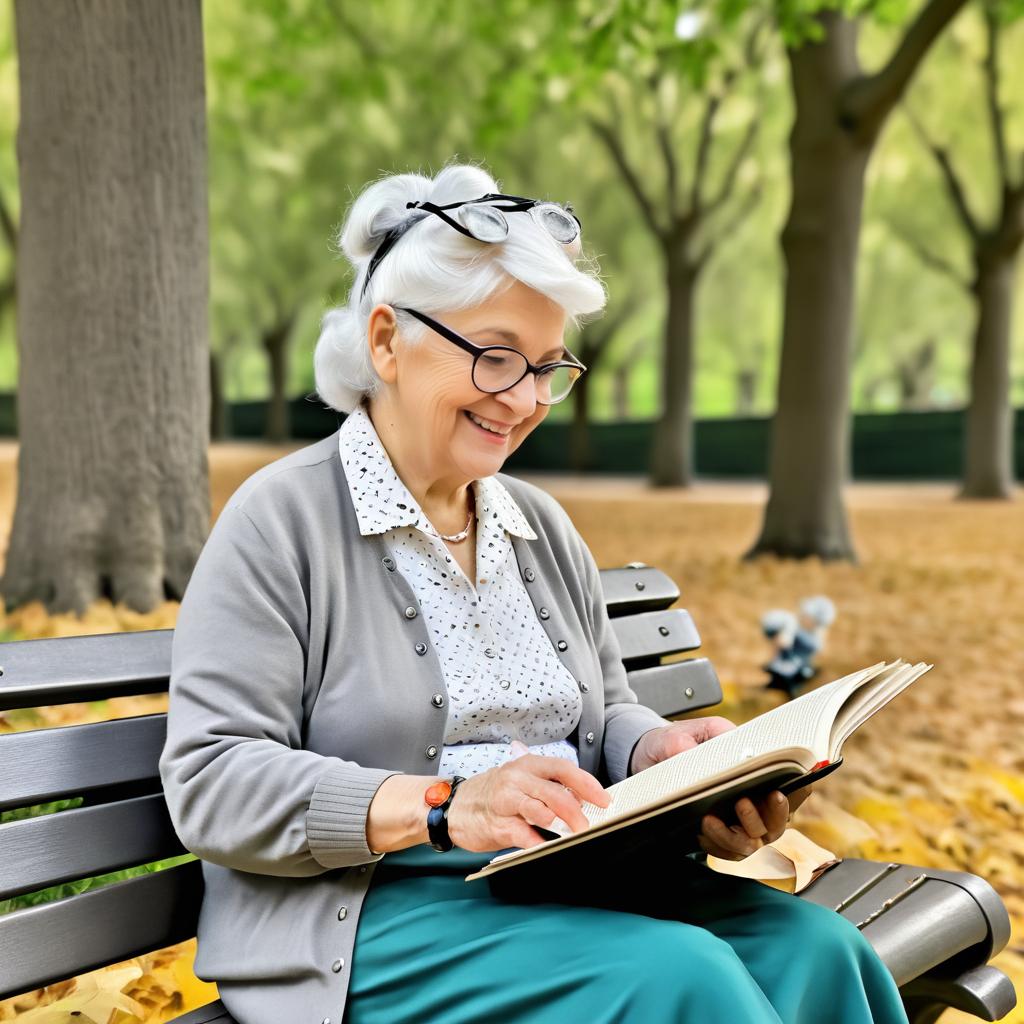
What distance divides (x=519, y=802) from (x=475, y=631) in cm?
52

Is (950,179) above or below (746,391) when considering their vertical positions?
above

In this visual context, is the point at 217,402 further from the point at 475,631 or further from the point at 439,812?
the point at 439,812

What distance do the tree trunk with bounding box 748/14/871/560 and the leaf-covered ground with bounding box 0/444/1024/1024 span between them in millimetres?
453

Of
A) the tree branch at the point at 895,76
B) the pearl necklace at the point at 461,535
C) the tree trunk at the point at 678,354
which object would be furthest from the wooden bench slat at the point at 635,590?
the tree trunk at the point at 678,354

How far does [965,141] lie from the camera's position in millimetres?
16156

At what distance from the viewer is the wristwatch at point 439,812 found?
1.64 m

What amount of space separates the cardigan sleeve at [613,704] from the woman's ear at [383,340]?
47cm

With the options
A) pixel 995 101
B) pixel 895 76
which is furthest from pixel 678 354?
pixel 895 76

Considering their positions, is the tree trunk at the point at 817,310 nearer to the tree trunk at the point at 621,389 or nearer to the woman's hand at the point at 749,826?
the woman's hand at the point at 749,826

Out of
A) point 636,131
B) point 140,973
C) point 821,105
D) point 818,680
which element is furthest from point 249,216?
point 140,973

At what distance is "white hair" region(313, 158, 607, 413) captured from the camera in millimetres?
1965

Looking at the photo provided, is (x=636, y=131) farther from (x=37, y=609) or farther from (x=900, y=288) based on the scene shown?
(x=37, y=609)

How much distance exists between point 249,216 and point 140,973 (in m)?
18.3

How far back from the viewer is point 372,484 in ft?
6.72
